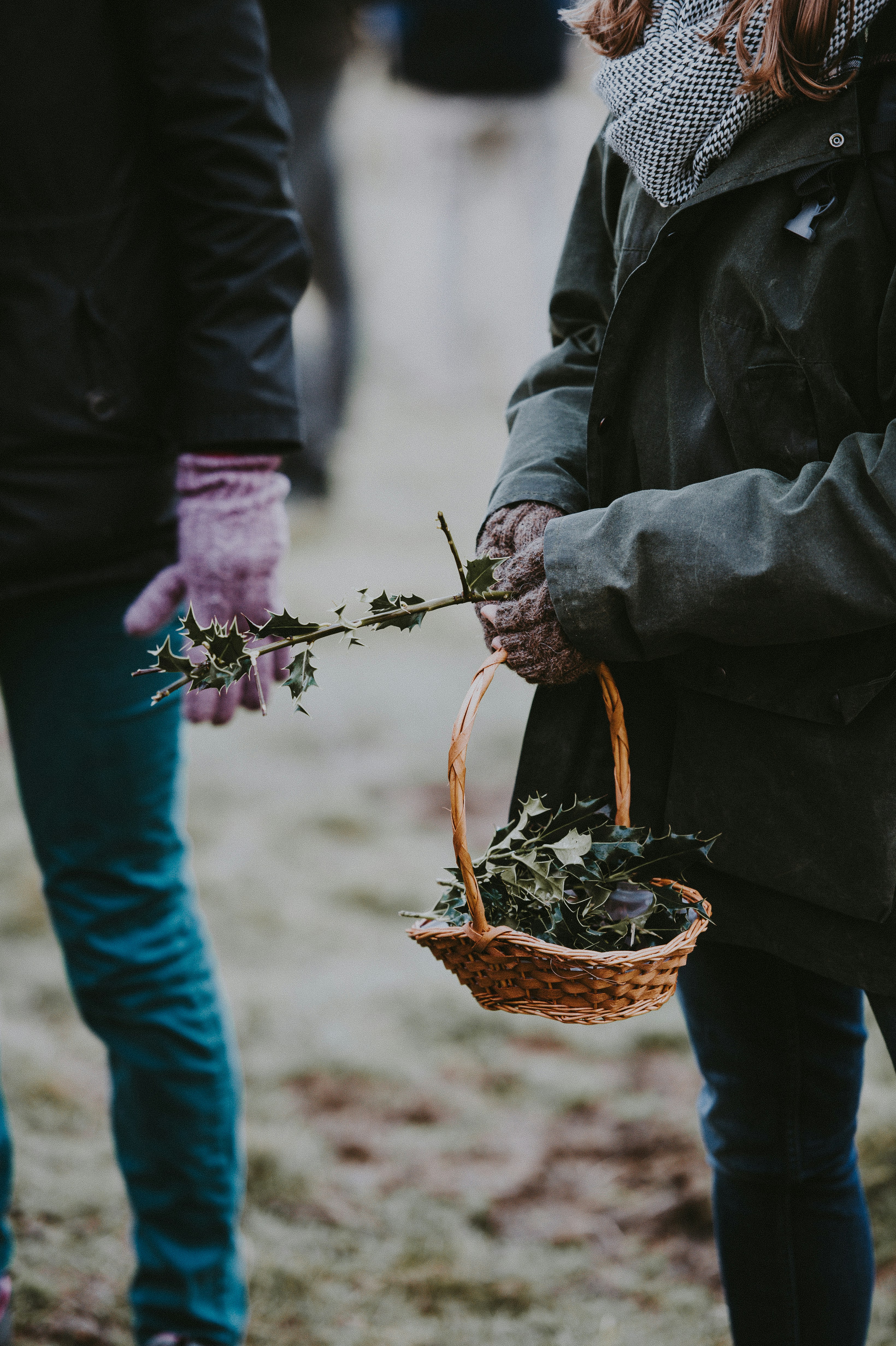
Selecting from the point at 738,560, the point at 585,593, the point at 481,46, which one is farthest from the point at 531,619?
the point at 481,46

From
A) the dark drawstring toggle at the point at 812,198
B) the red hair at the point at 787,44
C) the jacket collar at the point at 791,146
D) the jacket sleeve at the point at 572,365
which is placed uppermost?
the red hair at the point at 787,44

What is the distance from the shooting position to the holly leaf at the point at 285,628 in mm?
1156

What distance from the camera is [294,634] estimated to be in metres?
1.18

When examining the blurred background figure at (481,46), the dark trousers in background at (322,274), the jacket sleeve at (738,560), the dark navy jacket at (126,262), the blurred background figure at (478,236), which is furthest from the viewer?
the blurred background figure at (478,236)

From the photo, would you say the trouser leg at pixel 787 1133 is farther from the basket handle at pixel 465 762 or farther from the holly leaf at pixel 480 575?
the holly leaf at pixel 480 575

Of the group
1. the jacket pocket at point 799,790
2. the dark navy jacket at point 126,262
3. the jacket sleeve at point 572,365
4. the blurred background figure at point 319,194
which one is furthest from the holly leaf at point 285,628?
the blurred background figure at point 319,194

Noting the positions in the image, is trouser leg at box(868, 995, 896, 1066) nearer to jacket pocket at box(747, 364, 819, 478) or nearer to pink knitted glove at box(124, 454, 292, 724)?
jacket pocket at box(747, 364, 819, 478)

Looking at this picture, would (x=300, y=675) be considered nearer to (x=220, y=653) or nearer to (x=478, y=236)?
(x=220, y=653)

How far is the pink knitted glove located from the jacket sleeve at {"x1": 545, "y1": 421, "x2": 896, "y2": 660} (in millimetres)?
A: 533

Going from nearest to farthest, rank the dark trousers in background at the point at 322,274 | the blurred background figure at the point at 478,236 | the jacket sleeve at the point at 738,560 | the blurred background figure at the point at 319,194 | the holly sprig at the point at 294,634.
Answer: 1. the jacket sleeve at the point at 738,560
2. the holly sprig at the point at 294,634
3. the blurred background figure at the point at 319,194
4. the dark trousers in background at the point at 322,274
5. the blurred background figure at the point at 478,236

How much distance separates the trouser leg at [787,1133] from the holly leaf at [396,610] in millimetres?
512

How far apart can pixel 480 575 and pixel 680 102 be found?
0.47 m

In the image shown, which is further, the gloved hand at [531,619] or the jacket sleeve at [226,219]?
the jacket sleeve at [226,219]

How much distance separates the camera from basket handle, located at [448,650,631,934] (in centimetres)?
113
